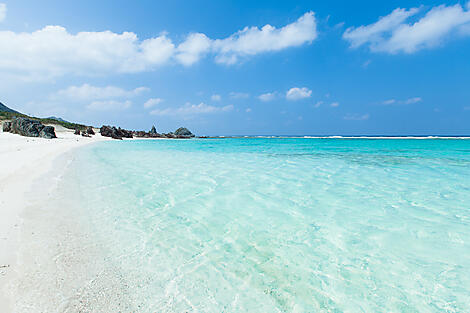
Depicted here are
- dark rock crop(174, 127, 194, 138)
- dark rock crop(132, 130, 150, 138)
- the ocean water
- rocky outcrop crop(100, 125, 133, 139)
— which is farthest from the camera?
dark rock crop(174, 127, 194, 138)

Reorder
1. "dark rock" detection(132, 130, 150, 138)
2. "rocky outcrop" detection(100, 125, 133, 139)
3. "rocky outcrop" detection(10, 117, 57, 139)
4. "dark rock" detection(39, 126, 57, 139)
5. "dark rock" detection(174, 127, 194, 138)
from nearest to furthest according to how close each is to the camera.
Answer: "rocky outcrop" detection(10, 117, 57, 139) < "dark rock" detection(39, 126, 57, 139) < "rocky outcrop" detection(100, 125, 133, 139) < "dark rock" detection(132, 130, 150, 138) < "dark rock" detection(174, 127, 194, 138)

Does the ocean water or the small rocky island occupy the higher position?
the small rocky island

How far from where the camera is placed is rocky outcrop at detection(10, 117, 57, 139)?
29656 millimetres

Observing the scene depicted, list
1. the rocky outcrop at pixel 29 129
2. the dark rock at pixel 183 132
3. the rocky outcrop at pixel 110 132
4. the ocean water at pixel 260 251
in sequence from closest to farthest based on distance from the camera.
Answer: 1. the ocean water at pixel 260 251
2. the rocky outcrop at pixel 29 129
3. the rocky outcrop at pixel 110 132
4. the dark rock at pixel 183 132

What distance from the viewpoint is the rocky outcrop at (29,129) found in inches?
1168

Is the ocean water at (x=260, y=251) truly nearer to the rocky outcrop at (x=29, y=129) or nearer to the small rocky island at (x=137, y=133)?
the rocky outcrop at (x=29, y=129)

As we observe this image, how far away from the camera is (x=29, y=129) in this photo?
2962cm

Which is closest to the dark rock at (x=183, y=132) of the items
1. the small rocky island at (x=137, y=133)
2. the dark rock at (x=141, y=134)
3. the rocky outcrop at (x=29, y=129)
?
the small rocky island at (x=137, y=133)

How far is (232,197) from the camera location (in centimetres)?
637

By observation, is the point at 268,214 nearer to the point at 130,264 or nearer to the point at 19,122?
the point at 130,264

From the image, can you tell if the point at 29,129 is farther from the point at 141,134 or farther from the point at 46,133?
the point at 141,134

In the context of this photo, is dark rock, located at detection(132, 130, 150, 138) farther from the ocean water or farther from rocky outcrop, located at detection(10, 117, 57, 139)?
the ocean water

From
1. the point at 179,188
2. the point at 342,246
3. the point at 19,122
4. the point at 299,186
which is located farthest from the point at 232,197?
the point at 19,122

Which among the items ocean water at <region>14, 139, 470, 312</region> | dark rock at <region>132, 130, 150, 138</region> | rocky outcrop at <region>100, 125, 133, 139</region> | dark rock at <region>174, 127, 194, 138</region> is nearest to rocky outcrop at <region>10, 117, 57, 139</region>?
rocky outcrop at <region>100, 125, 133, 139</region>
